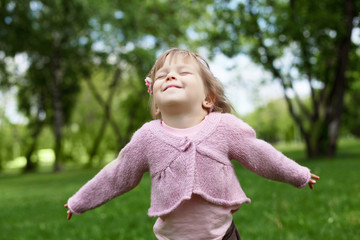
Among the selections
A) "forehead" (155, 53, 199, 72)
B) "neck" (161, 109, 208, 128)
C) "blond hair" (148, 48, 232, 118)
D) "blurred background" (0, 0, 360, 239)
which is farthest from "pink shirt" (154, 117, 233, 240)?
"blurred background" (0, 0, 360, 239)

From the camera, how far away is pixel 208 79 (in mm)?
2533

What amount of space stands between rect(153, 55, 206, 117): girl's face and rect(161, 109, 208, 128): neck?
0.03 meters

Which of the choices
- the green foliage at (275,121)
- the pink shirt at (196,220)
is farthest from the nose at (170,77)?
the green foliage at (275,121)

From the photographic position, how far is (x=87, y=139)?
2848cm

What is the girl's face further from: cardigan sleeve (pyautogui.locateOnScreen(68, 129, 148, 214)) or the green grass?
the green grass

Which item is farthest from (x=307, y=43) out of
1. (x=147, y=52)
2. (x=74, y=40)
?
(x=74, y=40)

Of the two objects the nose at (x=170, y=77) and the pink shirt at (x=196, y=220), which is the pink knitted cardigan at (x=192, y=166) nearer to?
the pink shirt at (x=196, y=220)

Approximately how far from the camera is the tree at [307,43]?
17750mm

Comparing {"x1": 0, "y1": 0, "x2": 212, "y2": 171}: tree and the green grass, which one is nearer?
the green grass

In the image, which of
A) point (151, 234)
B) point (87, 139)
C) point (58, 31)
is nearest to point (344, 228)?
point (151, 234)

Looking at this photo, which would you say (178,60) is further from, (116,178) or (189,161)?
(116,178)

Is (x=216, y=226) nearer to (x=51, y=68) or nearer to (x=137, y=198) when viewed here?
(x=137, y=198)

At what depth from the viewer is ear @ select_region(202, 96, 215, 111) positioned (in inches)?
99.5

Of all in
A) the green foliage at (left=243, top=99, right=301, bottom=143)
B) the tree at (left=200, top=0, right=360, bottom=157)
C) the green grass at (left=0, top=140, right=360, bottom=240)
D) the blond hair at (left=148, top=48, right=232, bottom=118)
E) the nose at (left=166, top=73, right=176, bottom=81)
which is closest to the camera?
the nose at (left=166, top=73, right=176, bottom=81)
